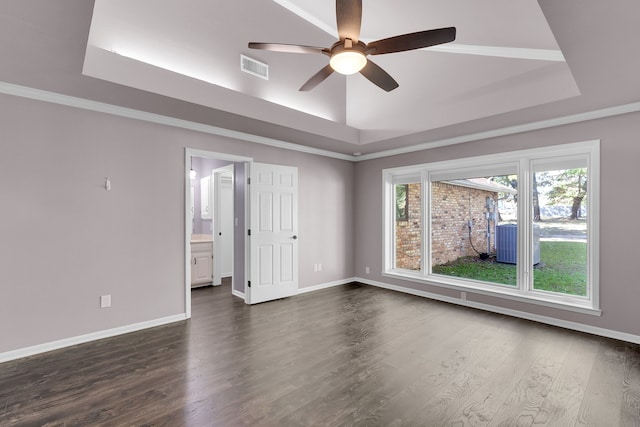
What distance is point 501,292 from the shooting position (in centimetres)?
421

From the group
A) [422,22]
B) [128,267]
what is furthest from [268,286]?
[422,22]

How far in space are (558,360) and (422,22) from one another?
3584mm

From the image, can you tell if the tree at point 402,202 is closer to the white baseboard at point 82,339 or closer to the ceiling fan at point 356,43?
the ceiling fan at point 356,43

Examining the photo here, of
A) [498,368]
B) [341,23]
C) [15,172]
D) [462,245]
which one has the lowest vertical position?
[498,368]

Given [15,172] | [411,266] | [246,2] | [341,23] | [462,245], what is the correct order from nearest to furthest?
[341,23], [15,172], [246,2], [462,245], [411,266]

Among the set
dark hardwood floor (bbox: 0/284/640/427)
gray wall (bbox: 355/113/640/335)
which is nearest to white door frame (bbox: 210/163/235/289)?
dark hardwood floor (bbox: 0/284/640/427)

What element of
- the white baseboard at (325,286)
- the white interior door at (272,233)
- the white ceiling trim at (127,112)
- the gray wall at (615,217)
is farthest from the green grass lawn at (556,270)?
the white ceiling trim at (127,112)

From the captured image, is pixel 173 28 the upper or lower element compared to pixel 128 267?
upper

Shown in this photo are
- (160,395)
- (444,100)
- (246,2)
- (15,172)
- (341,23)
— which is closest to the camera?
(341,23)

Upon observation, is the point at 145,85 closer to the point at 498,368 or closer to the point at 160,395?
the point at 160,395

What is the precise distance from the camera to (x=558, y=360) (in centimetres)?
285

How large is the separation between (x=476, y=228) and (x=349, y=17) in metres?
3.87

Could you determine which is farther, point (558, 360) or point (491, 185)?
point (491, 185)

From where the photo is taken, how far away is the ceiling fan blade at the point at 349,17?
1887 mm
